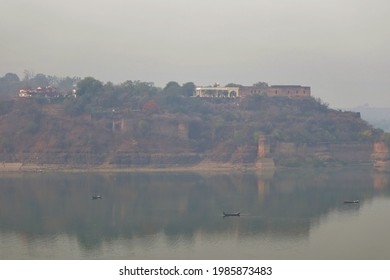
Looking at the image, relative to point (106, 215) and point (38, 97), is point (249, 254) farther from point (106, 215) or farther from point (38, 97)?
point (38, 97)

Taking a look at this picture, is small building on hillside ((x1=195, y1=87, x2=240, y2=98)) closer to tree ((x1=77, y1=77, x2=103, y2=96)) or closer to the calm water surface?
tree ((x1=77, y1=77, x2=103, y2=96))

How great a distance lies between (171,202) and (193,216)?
12.4ft

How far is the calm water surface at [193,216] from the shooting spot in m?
26.7

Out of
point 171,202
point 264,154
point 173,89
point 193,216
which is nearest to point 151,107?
point 173,89

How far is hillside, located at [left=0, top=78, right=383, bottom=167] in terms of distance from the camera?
53500 millimetres

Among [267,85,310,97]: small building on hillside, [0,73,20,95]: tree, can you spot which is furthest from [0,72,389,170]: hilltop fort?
[0,73,20,95]: tree

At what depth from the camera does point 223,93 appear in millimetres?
66875

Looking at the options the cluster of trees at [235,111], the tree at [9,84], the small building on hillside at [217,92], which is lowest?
the cluster of trees at [235,111]

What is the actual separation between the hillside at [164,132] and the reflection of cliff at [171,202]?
4.01 meters

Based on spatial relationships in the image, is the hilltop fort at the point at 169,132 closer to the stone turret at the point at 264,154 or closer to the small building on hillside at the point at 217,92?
the stone turret at the point at 264,154

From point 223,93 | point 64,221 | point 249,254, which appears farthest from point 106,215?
point 223,93

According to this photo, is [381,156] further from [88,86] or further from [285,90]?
[88,86]

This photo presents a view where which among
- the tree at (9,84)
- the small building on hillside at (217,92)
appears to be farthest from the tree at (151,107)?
the tree at (9,84)

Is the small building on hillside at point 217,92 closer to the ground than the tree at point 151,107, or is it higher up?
higher up
